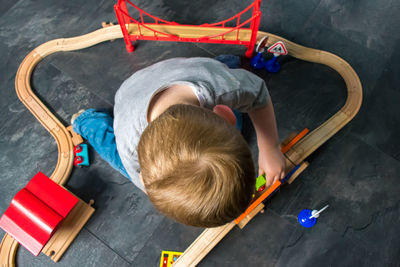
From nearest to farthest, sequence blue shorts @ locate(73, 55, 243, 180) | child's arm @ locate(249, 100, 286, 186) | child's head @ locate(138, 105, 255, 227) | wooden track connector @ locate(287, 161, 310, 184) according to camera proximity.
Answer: child's head @ locate(138, 105, 255, 227)
child's arm @ locate(249, 100, 286, 186)
blue shorts @ locate(73, 55, 243, 180)
wooden track connector @ locate(287, 161, 310, 184)

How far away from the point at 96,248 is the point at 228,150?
2.77ft

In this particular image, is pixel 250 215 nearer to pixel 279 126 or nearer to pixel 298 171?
pixel 298 171

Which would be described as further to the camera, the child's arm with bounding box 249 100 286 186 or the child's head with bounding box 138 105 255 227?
the child's arm with bounding box 249 100 286 186

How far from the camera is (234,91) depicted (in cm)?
59

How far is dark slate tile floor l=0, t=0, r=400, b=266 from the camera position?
38.1 inches

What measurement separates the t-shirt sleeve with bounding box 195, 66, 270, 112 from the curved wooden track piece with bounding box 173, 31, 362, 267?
0.38 metres

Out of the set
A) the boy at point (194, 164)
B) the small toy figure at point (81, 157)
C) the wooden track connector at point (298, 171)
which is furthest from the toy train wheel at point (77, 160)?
the wooden track connector at point (298, 171)

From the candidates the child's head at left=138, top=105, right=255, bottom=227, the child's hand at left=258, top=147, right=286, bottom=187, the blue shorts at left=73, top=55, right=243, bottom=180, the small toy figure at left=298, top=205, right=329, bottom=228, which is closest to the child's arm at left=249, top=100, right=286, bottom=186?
the child's hand at left=258, top=147, right=286, bottom=187

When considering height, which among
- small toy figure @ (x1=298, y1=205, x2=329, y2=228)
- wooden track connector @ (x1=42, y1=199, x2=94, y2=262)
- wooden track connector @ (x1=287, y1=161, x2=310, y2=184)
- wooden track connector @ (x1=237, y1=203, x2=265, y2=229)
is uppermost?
wooden track connector @ (x1=42, y1=199, x2=94, y2=262)

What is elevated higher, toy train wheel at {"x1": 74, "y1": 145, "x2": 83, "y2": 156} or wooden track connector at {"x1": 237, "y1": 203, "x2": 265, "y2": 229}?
toy train wheel at {"x1": 74, "y1": 145, "x2": 83, "y2": 156}

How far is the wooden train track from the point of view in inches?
37.0

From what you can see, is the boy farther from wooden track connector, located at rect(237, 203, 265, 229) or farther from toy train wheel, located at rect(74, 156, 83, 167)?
toy train wheel, located at rect(74, 156, 83, 167)

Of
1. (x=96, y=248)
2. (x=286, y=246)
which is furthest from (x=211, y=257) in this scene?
(x=96, y=248)

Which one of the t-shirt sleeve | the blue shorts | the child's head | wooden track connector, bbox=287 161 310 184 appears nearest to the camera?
the child's head
